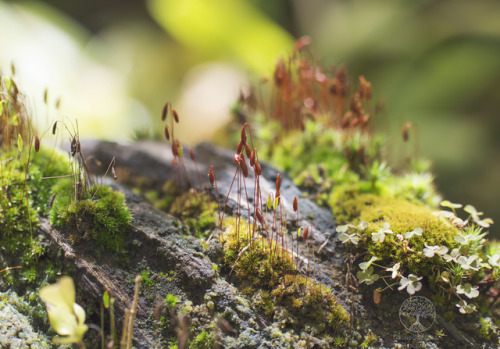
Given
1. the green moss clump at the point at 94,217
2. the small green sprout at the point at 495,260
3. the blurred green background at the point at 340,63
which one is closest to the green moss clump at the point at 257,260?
the green moss clump at the point at 94,217

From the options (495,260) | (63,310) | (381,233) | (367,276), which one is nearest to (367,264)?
(367,276)

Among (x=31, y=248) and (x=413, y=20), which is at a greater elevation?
(x=413, y=20)

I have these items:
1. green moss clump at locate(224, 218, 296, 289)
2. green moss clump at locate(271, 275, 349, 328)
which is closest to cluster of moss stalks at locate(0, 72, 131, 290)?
green moss clump at locate(224, 218, 296, 289)

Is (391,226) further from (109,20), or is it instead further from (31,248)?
(109,20)

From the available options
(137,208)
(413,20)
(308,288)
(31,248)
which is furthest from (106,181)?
(413,20)

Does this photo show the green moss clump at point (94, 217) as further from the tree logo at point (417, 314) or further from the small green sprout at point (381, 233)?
the tree logo at point (417, 314)

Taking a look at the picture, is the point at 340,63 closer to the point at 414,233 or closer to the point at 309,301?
the point at 414,233
